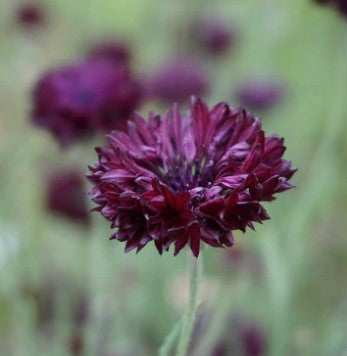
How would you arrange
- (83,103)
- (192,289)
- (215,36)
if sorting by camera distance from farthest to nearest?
(215,36) → (83,103) → (192,289)

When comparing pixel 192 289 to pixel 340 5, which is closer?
pixel 192 289

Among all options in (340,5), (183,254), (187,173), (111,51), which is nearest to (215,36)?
(111,51)

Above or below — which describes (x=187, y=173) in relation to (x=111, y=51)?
below

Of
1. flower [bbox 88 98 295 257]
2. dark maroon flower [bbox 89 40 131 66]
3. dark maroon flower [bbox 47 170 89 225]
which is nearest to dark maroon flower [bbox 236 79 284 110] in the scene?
dark maroon flower [bbox 89 40 131 66]

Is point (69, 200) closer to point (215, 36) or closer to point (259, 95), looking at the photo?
point (259, 95)

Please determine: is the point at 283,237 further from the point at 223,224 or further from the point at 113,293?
the point at 223,224

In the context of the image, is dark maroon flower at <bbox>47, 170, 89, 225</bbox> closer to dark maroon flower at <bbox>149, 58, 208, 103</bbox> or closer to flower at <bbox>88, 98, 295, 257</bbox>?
dark maroon flower at <bbox>149, 58, 208, 103</bbox>

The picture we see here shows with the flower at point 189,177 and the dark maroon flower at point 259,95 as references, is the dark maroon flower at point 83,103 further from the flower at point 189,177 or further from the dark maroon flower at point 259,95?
the dark maroon flower at point 259,95
